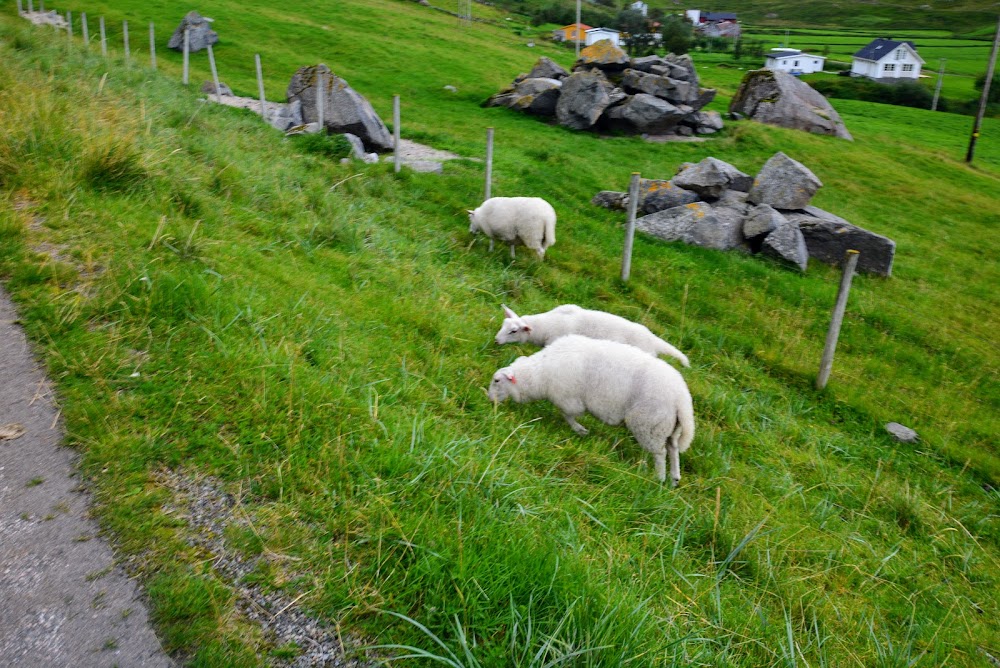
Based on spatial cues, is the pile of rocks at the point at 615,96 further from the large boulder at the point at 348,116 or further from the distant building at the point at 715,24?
the distant building at the point at 715,24

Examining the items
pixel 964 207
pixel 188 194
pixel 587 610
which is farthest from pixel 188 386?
pixel 964 207

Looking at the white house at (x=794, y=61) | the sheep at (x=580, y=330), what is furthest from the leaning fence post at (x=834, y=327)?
the white house at (x=794, y=61)

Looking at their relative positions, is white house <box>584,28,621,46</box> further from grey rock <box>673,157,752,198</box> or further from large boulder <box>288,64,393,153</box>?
grey rock <box>673,157,752,198</box>

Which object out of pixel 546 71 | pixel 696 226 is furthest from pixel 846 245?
pixel 546 71

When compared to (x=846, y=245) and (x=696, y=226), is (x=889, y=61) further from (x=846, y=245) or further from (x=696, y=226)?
(x=696, y=226)

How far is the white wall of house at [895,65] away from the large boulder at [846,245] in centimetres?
9735

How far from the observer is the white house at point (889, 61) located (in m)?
94.4

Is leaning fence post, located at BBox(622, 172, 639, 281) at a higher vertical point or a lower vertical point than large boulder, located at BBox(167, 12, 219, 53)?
lower

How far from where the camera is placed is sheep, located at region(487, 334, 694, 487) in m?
5.96

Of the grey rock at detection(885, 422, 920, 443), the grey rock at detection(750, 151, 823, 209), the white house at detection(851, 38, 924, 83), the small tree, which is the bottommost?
the grey rock at detection(885, 422, 920, 443)

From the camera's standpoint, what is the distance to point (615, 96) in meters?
26.2

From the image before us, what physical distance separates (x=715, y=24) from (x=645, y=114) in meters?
127

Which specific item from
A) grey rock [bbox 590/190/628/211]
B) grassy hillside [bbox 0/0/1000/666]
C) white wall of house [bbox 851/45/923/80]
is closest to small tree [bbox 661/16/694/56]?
white wall of house [bbox 851/45/923/80]

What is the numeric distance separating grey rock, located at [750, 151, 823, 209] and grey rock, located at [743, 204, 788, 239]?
1.20 m
